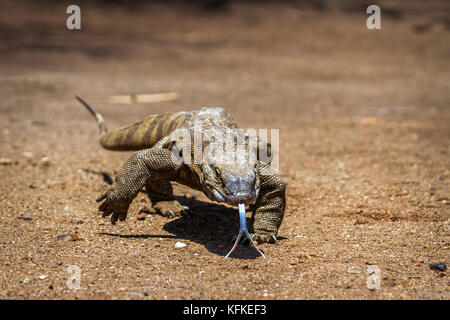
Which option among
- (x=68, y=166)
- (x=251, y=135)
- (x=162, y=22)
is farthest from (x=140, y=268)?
(x=162, y=22)

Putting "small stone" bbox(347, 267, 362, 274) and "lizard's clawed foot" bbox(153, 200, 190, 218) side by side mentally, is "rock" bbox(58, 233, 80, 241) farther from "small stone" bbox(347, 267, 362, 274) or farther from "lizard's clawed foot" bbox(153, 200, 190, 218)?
"small stone" bbox(347, 267, 362, 274)

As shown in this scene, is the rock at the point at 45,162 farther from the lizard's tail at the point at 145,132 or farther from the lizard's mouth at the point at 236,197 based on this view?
the lizard's mouth at the point at 236,197

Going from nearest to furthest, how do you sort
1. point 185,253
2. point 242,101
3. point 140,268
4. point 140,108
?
point 140,268
point 185,253
point 140,108
point 242,101

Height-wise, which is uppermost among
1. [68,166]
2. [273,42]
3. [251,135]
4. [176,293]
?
Answer: [273,42]

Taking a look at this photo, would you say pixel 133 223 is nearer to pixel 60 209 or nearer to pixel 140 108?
pixel 60 209

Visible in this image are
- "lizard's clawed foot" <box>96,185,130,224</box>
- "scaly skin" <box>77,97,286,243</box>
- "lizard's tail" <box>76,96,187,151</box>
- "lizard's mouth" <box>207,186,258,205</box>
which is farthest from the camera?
"lizard's tail" <box>76,96,187,151</box>

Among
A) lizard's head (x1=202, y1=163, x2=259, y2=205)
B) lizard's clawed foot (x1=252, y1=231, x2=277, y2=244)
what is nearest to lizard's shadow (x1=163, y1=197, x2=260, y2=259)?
lizard's clawed foot (x1=252, y1=231, x2=277, y2=244)

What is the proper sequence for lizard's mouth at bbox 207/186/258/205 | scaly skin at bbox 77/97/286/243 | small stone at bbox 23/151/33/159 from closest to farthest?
lizard's mouth at bbox 207/186/258/205, scaly skin at bbox 77/97/286/243, small stone at bbox 23/151/33/159
